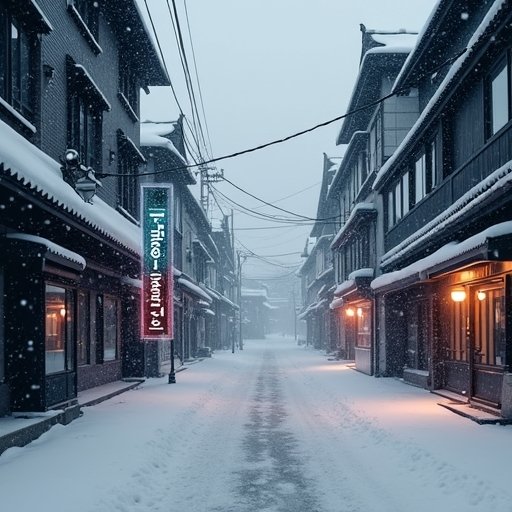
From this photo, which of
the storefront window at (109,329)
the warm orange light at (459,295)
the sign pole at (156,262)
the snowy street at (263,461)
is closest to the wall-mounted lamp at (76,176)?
the snowy street at (263,461)

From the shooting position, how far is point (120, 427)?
429 inches

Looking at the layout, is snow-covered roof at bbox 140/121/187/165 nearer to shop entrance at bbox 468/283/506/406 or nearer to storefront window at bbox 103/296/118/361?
storefront window at bbox 103/296/118/361

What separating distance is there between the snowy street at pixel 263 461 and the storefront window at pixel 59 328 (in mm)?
1098

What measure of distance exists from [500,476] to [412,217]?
11514 millimetres

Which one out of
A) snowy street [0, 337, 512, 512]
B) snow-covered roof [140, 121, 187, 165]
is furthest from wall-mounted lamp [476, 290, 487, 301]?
snow-covered roof [140, 121, 187, 165]

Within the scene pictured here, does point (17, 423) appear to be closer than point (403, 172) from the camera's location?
Yes

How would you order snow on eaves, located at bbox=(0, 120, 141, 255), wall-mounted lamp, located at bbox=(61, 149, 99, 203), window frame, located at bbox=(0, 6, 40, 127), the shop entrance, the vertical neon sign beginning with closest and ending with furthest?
snow on eaves, located at bbox=(0, 120, 141, 255) → window frame, located at bbox=(0, 6, 40, 127) → the shop entrance → wall-mounted lamp, located at bbox=(61, 149, 99, 203) → the vertical neon sign

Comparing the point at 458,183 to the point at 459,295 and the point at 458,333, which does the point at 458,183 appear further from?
the point at 458,333

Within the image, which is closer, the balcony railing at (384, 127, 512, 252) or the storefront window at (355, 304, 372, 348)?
the balcony railing at (384, 127, 512, 252)

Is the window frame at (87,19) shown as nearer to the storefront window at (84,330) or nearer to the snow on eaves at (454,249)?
the storefront window at (84,330)

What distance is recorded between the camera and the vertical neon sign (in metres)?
18.1

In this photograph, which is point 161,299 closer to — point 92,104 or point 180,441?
point 92,104

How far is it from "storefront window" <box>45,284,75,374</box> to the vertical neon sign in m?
5.44

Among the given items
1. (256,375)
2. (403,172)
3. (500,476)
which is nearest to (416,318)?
(403,172)
